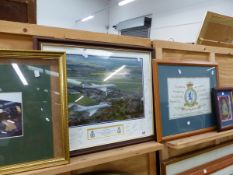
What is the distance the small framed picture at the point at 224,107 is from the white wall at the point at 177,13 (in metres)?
2.88

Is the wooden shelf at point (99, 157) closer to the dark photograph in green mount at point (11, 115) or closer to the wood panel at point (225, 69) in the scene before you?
the dark photograph in green mount at point (11, 115)

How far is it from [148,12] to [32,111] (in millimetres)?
5304

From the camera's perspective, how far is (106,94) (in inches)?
37.7

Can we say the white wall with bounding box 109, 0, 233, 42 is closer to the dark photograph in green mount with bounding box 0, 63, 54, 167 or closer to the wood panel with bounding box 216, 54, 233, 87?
the wood panel with bounding box 216, 54, 233, 87

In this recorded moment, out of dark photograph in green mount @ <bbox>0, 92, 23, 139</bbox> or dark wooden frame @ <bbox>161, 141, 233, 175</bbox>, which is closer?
dark photograph in green mount @ <bbox>0, 92, 23, 139</bbox>

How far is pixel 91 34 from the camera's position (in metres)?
0.95

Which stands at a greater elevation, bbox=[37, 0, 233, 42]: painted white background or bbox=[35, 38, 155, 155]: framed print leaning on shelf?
bbox=[37, 0, 233, 42]: painted white background

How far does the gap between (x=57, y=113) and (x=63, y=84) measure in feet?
0.32

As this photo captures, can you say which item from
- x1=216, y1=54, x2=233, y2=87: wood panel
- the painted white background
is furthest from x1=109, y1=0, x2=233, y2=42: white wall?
x1=216, y1=54, x2=233, y2=87: wood panel

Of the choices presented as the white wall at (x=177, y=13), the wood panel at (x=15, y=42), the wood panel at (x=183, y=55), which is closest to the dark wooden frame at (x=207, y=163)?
the wood panel at (x=183, y=55)

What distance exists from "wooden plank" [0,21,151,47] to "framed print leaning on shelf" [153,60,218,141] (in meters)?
0.17

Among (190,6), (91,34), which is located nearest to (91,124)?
(91,34)

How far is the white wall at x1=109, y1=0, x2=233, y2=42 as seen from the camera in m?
4.23

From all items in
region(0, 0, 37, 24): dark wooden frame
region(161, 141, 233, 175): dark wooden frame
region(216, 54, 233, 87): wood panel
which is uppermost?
region(0, 0, 37, 24): dark wooden frame
